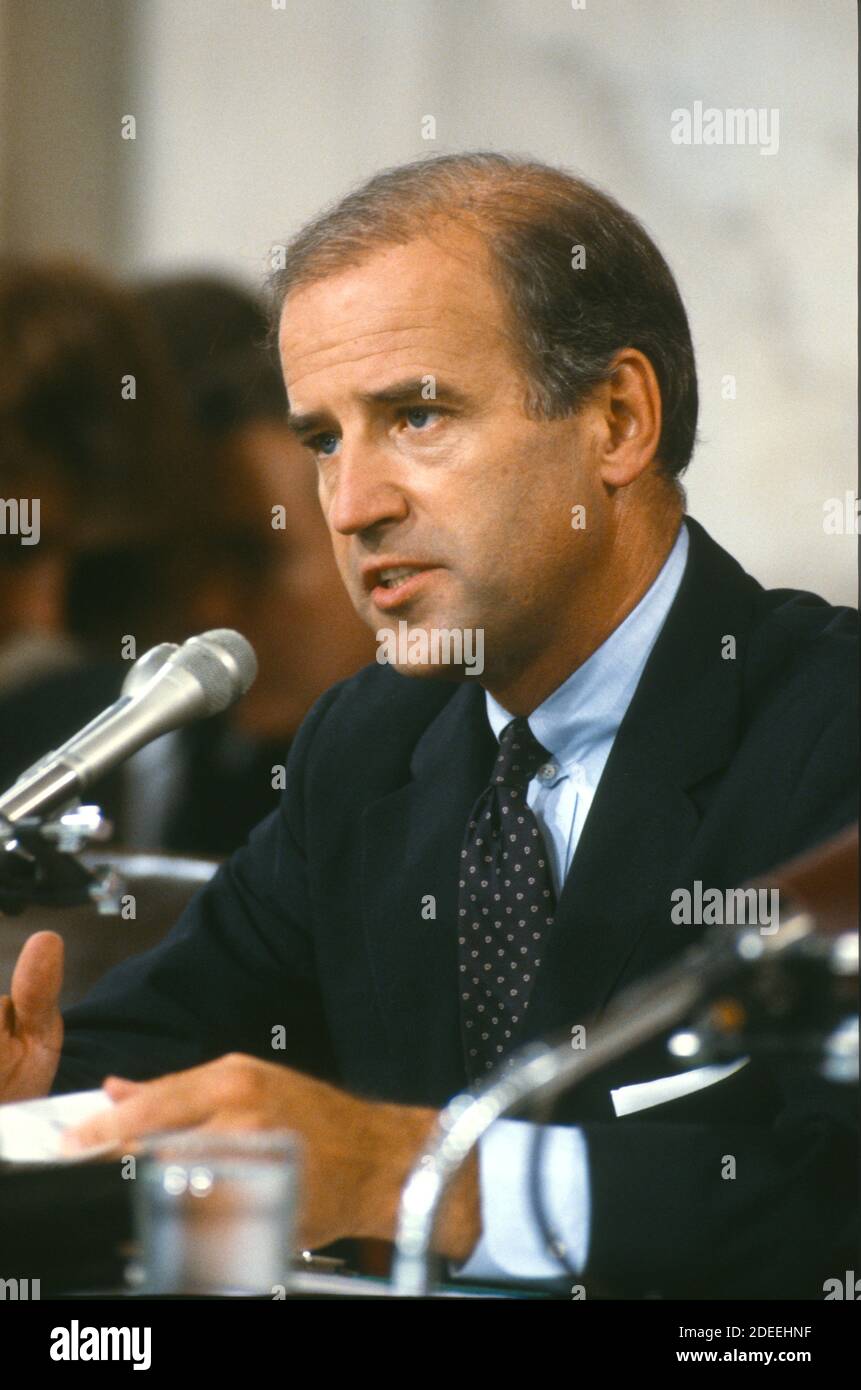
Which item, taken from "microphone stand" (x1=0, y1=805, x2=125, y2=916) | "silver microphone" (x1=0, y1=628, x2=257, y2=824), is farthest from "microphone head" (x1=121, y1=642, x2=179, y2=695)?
"microphone stand" (x1=0, y1=805, x2=125, y2=916)

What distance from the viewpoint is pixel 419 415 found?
4.72 ft

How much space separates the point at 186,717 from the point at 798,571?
1.13m

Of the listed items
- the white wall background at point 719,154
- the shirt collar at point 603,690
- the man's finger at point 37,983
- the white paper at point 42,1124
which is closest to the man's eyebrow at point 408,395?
the shirt collar at point 603,690

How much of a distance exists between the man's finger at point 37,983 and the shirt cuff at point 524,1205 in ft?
1.36

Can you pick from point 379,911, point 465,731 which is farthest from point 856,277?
point 379,911

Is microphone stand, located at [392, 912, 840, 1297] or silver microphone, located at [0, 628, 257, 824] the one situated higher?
silver microphone, located at [0, 628, 257, 824]

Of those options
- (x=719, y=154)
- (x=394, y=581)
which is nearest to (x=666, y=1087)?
(x=394, y=581)

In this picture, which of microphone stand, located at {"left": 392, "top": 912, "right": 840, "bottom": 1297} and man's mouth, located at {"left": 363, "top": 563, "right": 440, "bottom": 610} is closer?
microphone stand, located at {"left": 392, "top": 912, "right": 840, "bottom": 1297}

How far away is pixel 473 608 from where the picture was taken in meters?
1.45

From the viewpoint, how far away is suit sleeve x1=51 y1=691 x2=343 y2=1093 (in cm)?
158

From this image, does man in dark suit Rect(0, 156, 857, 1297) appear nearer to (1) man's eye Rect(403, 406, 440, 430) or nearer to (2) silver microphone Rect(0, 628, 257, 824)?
(1) man's eye Rect(403, 406, 440, 430)

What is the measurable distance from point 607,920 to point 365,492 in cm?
40

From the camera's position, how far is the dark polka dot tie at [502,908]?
1412 millimetres
